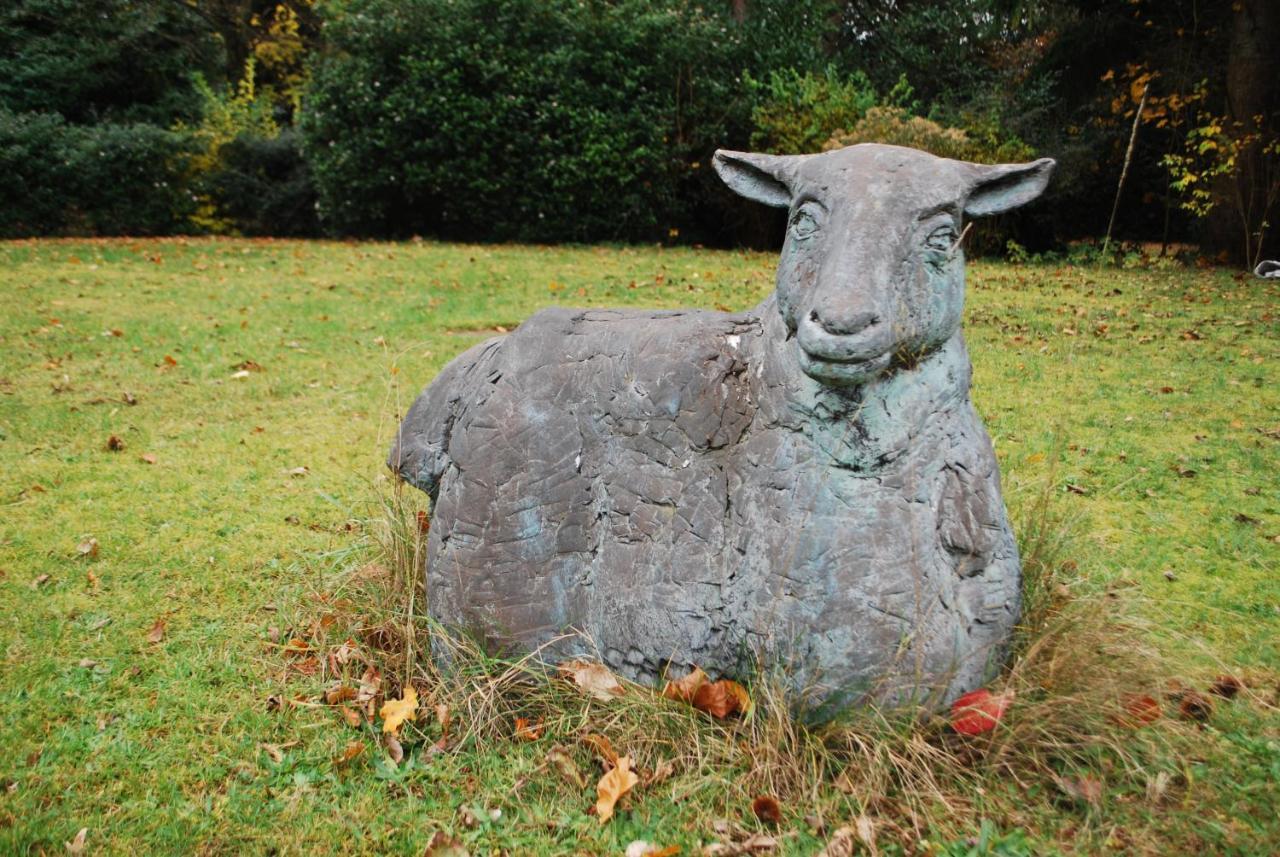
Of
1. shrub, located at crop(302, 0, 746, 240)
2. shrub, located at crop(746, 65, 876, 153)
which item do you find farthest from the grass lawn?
shrub, located at crop(302, 0, 746, 240)

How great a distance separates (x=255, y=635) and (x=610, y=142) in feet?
41.0

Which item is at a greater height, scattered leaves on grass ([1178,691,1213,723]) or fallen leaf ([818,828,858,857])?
scattered leaves on grass ([1178,691,1213,723])

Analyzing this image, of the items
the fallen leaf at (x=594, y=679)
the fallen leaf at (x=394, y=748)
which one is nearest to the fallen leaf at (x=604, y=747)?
the fallen leaf at (x=594, y=679)

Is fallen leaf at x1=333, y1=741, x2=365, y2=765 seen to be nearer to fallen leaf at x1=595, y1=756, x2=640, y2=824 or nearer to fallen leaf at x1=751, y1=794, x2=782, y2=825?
fallen leaf at x1=595, y1=756, x2=640, y2=824

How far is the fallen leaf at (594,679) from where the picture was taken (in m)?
3.42

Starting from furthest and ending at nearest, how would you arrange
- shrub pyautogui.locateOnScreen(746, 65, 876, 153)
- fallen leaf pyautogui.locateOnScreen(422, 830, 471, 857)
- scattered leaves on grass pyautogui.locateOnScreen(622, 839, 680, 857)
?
shrub pyautogui.locateOnScreen(746, 65, 876, 153), fallen leaf pyautogui.locateOnScreen(422, 830, 471, 857), scattered leaves on grass pyautogui.locateOnScreen(622, 839, 680, 857)

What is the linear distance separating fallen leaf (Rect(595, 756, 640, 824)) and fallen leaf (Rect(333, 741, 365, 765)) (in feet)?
2.93

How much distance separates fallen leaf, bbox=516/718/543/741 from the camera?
345 cm

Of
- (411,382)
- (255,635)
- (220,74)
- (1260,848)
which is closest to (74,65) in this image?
(220,74)

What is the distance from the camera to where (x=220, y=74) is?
2238 centimetres

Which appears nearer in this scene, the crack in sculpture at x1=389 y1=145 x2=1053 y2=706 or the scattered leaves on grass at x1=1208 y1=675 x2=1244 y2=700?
the crack in sculpture at x1=389 y1=145 x2=1053 y2=706

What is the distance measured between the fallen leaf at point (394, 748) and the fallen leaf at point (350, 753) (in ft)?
0.30

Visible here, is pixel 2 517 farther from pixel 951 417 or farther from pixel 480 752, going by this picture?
pixel 951 417

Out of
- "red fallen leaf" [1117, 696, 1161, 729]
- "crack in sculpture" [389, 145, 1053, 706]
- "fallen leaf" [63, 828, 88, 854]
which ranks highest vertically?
"crack in sculpture" [389, 145, 1053, 706]
